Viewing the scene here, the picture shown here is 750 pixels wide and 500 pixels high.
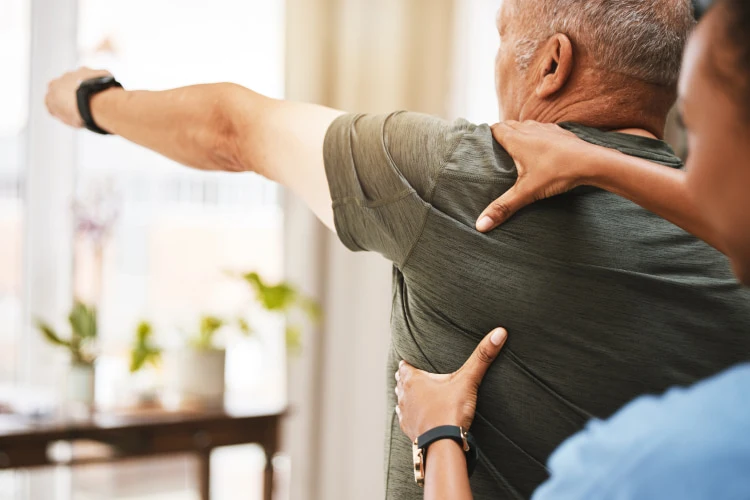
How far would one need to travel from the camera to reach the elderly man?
0.89m

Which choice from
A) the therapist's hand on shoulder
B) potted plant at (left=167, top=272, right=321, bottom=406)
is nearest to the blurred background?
potted plant at (left=167, top=272, right=321, bottom=406)

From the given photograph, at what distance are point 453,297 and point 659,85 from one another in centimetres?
37

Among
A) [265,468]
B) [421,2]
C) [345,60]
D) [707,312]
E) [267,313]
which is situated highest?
[421,2]

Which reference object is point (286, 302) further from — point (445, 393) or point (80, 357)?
point (445, 393)

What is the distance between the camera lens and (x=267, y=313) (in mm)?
3043

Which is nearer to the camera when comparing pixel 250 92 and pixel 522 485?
pixel 522 485

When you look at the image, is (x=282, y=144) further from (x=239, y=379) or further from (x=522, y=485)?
(x=239, y=379)

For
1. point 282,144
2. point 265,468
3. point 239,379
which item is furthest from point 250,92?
point 239,379

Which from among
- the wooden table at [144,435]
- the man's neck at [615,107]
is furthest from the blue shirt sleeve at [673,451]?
the wooden table at [144,435]

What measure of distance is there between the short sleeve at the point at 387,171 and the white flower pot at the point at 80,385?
6.10 feet

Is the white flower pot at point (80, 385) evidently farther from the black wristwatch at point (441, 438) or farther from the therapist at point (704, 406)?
the therapist at point (704, 406)

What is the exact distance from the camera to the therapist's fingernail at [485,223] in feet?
2.90

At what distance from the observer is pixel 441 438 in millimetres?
926

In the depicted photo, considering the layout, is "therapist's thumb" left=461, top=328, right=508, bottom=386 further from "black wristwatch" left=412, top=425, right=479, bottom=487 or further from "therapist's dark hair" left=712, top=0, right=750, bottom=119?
"therapist's dark hair" left=712, top=0, right=750, bottom=119
